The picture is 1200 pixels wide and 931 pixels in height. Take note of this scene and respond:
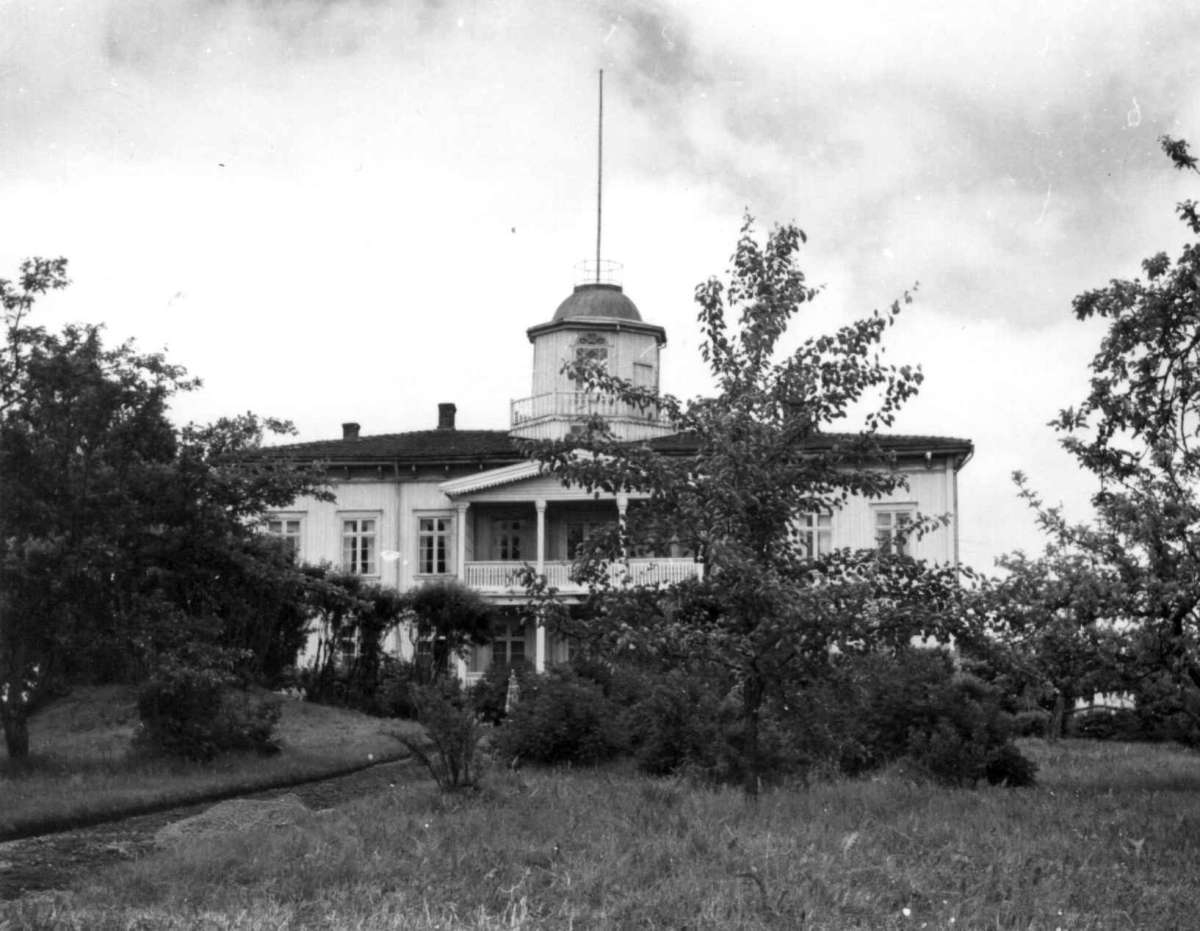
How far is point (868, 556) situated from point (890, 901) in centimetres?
510

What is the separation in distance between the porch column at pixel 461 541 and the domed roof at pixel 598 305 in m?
6.89

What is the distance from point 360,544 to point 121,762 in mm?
24419

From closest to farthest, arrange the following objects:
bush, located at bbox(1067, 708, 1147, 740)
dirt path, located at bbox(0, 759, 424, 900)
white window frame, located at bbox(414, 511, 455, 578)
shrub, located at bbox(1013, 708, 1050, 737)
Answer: dirt path, located at bbox(0, 759, 424, 900) → bush, located at bbox(1067, 708, 1147, 740) → shrub, located at bbox(1013, 708, 1050, 737) → white window frame, located at bbox(414, 511, 455, 578)

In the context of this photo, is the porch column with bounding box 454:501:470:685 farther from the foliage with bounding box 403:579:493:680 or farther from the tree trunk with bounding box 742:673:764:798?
the tree trunk with bounding box 742:673:764:798

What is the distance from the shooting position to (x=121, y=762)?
20234mm

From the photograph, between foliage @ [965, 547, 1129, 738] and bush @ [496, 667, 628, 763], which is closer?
foliage @ [965, 547, 1129, 738]

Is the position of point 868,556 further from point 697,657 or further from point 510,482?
point 510,482

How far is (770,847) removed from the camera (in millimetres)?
11156

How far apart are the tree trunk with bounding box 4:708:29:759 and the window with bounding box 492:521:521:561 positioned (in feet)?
84.5

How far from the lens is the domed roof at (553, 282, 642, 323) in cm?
4669

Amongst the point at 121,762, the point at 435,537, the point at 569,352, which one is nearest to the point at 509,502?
the point at 435,537

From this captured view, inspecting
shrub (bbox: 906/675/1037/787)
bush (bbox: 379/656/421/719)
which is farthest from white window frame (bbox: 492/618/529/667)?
shrub (bbox: 906/675/1037/787)

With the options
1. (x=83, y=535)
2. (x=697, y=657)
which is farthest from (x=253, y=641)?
(x=697, y=657)

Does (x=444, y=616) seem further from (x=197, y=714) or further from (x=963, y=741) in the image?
(x=963, y=741)
